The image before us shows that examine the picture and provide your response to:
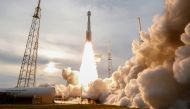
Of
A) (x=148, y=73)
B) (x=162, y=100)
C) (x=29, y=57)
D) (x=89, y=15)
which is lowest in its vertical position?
(x=162, y=100)

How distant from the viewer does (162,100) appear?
220 feet

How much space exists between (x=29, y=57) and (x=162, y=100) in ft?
254

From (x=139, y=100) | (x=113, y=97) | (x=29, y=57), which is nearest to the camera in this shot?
(x=139, y=100)

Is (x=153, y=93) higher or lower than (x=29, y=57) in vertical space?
lower

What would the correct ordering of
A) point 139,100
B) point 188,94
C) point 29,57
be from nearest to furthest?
point 188,94, point 139,100, point 29,57

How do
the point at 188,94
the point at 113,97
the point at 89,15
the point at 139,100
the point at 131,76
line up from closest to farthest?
1. the point at 188,94
2. the point at 139,100
3. the point at 131,76
4. the point at 113,97
5. the point at 89,15

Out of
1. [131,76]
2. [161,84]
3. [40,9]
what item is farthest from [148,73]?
[40,9]

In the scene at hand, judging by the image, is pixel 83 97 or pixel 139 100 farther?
pixel 83 97

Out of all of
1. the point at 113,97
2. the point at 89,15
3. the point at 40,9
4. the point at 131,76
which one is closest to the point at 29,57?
the point at 40,9

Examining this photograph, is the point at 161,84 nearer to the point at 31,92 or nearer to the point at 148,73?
the point at 148,73

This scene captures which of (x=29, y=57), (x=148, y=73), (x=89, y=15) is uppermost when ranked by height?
(x=89, y=15)

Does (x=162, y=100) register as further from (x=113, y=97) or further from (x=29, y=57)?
(x=29, y=57)

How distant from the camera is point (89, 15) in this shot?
399 ft

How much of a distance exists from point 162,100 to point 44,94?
5522cm
